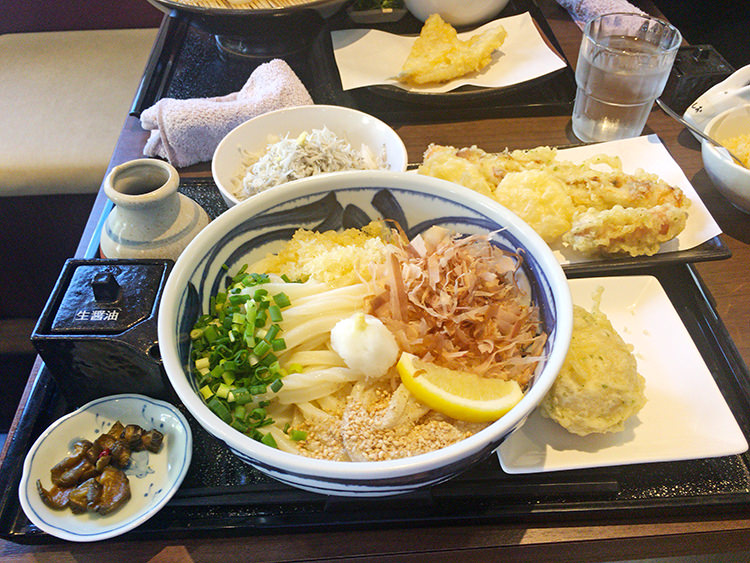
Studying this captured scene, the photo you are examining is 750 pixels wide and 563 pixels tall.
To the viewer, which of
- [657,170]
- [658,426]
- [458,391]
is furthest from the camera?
[657,170]

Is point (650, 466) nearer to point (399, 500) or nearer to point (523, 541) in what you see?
point (523, 541)

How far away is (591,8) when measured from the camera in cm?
244

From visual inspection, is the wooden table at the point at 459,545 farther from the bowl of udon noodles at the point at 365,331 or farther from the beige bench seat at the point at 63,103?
the beige bench seat at the point at 63,103

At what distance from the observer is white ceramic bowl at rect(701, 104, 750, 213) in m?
1.61

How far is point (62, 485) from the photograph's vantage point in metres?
1.05

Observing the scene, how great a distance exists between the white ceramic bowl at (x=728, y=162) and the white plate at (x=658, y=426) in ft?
1.87

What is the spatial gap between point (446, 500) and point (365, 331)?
37cm

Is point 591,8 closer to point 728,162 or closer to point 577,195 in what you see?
point 728,162

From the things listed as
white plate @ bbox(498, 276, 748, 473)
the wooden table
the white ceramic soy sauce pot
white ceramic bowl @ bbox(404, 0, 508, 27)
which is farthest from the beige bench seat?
white plate @ bbox(498, 276, 748, 473)

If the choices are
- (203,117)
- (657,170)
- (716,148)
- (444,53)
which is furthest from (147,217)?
(716,148)

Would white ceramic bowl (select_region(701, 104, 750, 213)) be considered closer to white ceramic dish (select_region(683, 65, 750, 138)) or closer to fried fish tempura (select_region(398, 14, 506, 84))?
white ceramic dish (select_region(683, 65, 750, 138))

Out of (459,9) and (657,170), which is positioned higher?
(459,9)

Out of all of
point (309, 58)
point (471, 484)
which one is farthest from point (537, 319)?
point (309, 58)

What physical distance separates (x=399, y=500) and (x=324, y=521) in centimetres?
15
